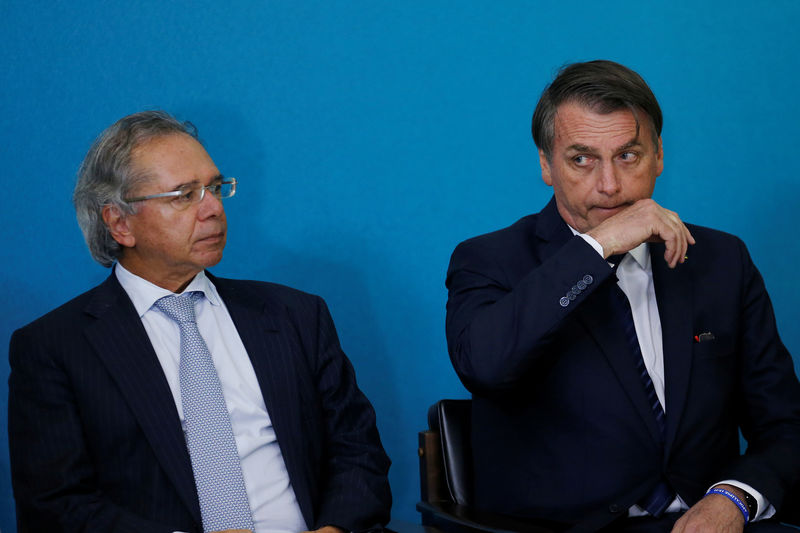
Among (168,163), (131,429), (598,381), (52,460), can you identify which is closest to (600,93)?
(598,381)

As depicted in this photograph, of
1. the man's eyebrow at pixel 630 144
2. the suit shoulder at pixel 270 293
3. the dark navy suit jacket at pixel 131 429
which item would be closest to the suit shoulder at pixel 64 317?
the dark navy suit jacket at pixel 131 429

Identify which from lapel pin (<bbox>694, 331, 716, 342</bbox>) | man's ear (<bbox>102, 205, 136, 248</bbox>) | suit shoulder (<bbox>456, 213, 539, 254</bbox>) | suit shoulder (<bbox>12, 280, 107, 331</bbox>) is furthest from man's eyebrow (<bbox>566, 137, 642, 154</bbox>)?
suit shoulder (<bbox>12, 280, 107, 331</bbox>)

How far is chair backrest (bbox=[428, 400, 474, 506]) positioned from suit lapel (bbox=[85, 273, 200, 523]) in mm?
642

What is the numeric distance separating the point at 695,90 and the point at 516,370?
1.61 m

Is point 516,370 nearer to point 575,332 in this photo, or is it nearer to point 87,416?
point 575,332

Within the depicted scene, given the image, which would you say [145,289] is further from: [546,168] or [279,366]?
[546,168]

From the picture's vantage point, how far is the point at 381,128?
3008 mm

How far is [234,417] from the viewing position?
2164 millimetres

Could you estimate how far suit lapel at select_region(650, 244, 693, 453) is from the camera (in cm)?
211

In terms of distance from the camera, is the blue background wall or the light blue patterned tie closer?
the light blue patterned tie

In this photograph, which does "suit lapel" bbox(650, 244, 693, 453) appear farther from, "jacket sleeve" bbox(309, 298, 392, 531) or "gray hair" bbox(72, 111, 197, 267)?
"gray hair" bbox(72, 111, 197, 267)

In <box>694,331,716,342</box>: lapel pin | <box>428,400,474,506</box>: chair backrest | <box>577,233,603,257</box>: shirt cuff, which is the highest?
<box>577,233,603,257</box>: shirt cuff

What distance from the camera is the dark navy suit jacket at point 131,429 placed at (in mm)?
1972

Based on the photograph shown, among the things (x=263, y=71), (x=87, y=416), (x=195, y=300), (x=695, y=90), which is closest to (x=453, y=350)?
(x=195, y=300)
